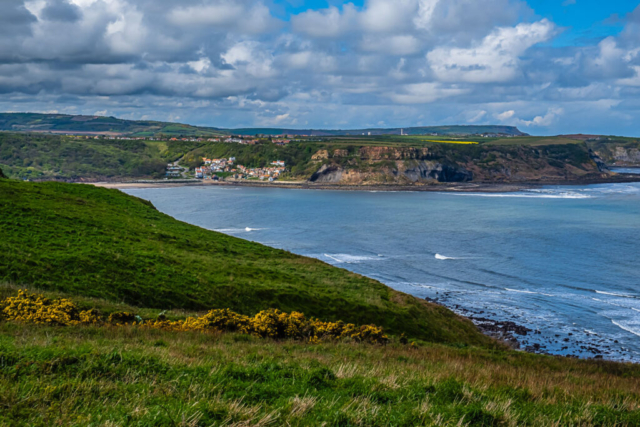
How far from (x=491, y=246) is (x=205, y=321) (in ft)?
207

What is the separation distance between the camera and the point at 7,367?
7.76 metres

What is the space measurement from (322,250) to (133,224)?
3489 cm

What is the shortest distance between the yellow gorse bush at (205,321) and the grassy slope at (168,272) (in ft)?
18.9

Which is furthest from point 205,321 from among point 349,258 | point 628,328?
point 349,258

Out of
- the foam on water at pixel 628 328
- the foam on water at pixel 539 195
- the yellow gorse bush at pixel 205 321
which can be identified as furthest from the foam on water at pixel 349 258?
the foam on water at pixel 539 195

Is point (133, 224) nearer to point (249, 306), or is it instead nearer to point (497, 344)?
point (249, 306)

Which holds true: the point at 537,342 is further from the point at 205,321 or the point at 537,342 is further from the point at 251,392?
the point at 251,392

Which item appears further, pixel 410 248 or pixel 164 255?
pixel 410 248

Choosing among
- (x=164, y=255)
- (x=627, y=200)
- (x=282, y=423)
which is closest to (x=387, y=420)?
(x=282, y=423)

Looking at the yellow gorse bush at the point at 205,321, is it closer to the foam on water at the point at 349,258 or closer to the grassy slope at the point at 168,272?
the grassy slope at the point at 168,272

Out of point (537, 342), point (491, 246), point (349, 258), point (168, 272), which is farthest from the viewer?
point (491, 246)

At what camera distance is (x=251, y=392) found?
26.0 feet

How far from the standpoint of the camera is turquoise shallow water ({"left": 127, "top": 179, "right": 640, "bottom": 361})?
135 ft

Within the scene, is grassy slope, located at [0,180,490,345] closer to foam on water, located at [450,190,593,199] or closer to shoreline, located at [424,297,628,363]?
shoreline, located at [424,297,628,363]
